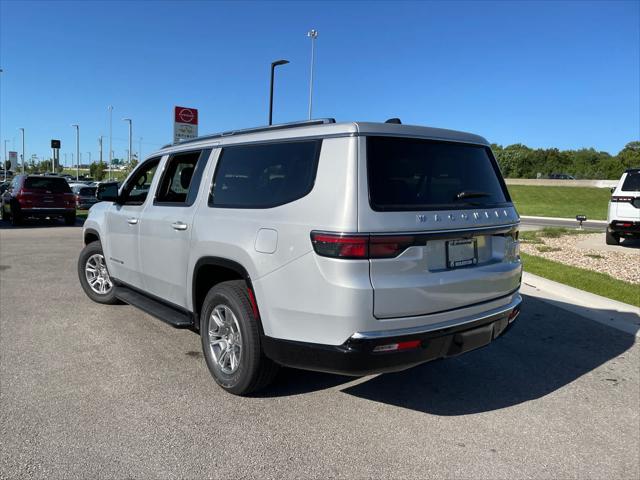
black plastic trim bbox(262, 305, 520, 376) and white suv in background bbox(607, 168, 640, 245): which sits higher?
white suv in background bbox(607, 168, 640, 245)

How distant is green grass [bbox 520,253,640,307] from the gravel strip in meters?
0.51

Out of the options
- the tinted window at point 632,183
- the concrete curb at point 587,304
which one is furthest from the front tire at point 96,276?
the tinted window at point 632,183

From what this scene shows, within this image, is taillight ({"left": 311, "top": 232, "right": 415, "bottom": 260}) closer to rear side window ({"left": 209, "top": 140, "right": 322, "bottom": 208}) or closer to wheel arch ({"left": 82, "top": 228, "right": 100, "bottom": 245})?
rear side window ({"left": 209, "top": 140, "right": 322, "bottom": 208})

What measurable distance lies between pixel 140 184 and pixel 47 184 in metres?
13.9

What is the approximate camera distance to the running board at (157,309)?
4215mm

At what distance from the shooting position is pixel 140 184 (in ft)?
17.5

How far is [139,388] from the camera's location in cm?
383

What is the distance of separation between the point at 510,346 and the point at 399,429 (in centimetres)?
225

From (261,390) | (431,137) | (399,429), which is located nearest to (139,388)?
(261,390)

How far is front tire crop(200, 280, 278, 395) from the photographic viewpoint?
3.47 m

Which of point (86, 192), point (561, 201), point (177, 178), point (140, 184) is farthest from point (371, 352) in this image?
point (561, 201)

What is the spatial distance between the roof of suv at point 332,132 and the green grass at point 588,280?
4.80 metres

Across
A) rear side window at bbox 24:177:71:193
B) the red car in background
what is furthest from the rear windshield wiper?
rear side window at bbox 24:177:71:193

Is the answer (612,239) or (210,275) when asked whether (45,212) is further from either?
(612,239)
